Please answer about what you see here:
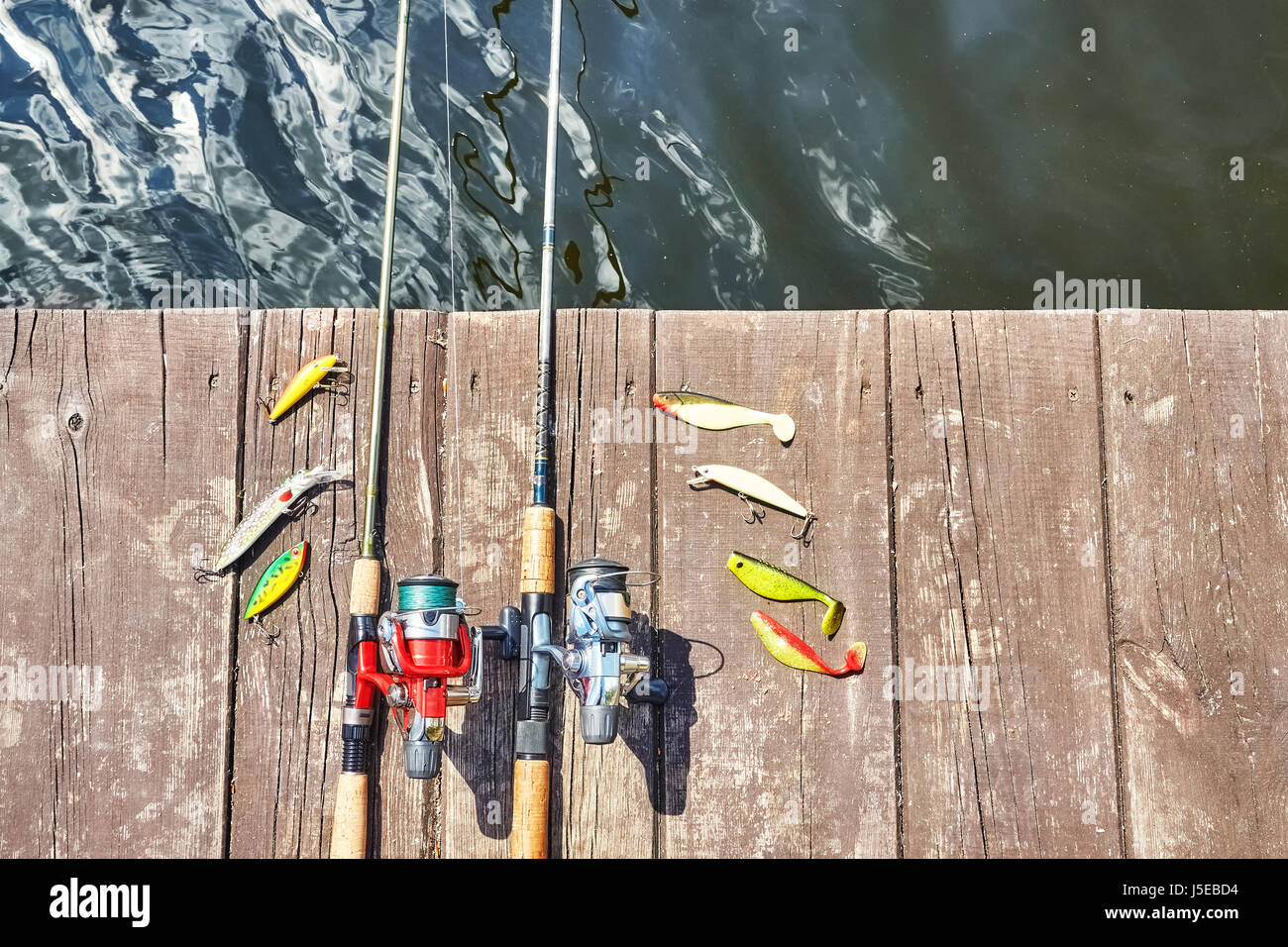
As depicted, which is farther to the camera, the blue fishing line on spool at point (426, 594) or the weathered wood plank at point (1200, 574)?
the weathered wood plank at point (1200, 574)

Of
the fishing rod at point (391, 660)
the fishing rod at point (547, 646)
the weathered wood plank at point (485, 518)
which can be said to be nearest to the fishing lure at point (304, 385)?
the fishing rod at point (391, 660)

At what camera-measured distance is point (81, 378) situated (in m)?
3.00

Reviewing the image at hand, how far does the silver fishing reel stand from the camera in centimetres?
257

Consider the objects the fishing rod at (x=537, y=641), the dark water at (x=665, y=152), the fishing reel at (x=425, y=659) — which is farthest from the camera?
the dark water at (x=665, y=152)

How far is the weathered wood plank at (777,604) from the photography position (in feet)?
9.29

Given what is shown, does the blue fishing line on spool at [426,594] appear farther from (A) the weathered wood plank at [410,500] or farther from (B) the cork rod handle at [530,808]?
(B) the cork rod handle at [530,808]

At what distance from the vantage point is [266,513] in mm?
2908

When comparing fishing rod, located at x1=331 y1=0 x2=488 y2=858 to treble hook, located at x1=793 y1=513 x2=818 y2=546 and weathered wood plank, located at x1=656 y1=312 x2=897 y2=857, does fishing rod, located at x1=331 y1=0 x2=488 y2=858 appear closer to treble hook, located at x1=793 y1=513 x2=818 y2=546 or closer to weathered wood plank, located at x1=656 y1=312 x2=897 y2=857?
weathered wood plank, located at x1=656 y1=312 x2=897 y2=857

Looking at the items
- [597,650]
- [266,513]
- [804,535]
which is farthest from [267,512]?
[804,535]

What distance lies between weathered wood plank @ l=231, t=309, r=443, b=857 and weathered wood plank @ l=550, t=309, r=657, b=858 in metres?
0.41

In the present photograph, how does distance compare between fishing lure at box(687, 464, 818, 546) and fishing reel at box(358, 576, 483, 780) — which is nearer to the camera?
fishing reel at box(358, 576, 483, 780)

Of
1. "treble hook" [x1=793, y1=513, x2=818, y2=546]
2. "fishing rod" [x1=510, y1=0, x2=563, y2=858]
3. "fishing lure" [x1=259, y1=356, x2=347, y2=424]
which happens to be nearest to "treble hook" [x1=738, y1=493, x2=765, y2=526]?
"treble hook" [x1=793, y1=513, x2=818, y2=546]

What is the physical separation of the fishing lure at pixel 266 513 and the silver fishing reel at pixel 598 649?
2.90ft
